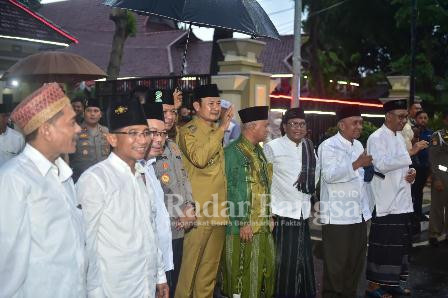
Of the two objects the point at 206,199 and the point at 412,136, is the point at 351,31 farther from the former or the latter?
the point at 206,199

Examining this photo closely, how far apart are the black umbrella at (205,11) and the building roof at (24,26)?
20.9ft

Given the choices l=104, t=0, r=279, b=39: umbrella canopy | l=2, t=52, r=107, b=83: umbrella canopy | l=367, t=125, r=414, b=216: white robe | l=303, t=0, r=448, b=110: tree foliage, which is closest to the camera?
l=104, t=0, r=279, b=39: umbrella canopy

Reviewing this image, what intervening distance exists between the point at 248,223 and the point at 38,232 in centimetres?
320

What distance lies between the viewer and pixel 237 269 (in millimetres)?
5664

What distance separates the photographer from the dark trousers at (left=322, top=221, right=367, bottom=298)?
19.9 feet

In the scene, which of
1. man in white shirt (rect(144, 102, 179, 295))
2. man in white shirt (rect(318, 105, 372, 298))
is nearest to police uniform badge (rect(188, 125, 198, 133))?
man in white shirt (rect(144, 102, 179, 295))

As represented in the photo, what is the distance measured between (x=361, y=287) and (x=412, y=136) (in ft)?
10.3

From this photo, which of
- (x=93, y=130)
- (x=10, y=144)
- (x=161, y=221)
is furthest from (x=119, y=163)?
(x=93, y=130)

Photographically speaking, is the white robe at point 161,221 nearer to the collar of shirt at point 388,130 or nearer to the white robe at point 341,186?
the white robe at point 341,186

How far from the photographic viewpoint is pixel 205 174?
5281 mm

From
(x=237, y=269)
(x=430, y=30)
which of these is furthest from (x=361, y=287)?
(x=430, y=30)

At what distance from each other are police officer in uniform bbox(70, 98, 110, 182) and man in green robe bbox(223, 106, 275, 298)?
2365mm

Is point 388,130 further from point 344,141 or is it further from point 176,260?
point 176,260

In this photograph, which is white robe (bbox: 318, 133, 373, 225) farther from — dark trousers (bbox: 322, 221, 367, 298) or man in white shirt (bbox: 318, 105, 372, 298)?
dark trousers (bbox: 322, 221, 367, 298)
